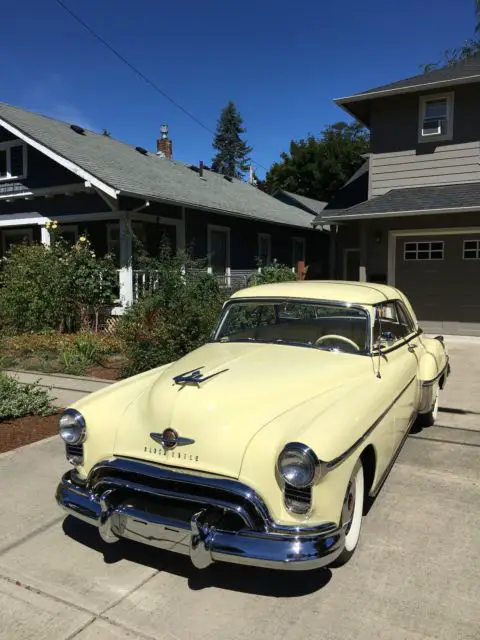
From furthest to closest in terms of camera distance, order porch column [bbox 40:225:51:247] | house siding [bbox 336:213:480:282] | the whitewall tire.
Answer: porch column [bbox 40:225:51:247] → house siding [bbox 336:213:480:282] → the whitewall tire

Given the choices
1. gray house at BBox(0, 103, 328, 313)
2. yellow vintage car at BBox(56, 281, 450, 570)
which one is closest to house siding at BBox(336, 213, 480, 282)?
gray house at BBox(0, 103, 328, 313)

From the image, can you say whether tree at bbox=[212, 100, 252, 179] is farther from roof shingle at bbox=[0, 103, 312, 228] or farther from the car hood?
the car hood

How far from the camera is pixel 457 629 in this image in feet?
8.07

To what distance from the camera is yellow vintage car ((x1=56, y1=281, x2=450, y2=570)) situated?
2543 millimetres

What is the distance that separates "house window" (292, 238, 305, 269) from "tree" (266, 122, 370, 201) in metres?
15.5

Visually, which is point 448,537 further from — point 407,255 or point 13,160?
point 13,160

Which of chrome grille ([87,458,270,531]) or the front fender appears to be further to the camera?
the front fender

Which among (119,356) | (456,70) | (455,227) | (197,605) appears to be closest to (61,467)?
(197,605)

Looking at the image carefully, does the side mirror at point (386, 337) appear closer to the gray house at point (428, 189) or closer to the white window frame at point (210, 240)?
the gray house at point (428, 189)

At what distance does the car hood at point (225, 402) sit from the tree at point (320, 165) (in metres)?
32.8

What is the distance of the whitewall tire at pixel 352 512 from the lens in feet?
9.50

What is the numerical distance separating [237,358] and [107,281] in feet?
30.5

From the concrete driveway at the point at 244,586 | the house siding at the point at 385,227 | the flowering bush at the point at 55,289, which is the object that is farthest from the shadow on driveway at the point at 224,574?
the house siding at the point at 385,227

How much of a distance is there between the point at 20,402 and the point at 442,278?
32.4 ft
